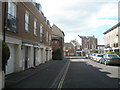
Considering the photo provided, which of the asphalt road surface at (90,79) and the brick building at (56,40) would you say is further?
the brick building at (56,40)

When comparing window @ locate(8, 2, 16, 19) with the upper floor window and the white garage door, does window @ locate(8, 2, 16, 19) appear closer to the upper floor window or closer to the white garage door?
the upper floor window

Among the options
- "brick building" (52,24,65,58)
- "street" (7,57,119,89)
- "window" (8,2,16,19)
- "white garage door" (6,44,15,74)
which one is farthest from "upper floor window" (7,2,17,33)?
"brick building" (52,24,65,58)

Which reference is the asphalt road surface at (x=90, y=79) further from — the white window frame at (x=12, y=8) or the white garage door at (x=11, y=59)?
the white window frame at (x=12, y=8)

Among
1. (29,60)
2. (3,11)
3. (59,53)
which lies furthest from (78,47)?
(3,11)

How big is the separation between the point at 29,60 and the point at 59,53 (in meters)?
24.6

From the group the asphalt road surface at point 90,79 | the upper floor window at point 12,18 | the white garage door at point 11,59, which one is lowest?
the asphalt road surface at point 90,79

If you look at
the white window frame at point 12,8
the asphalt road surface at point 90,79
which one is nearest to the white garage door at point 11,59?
the white window frame at point 12,8

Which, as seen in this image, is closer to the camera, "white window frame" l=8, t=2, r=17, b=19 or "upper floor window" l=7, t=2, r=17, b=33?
"upper floor window" l=7, t=2, r=17, b=33

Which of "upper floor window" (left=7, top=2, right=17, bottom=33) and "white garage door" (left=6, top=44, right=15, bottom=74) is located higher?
"upper floor window" (left=7, top=2, right=17, bottom=33)

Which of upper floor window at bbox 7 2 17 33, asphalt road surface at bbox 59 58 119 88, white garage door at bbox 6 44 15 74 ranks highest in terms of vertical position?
upper floor window at bbox 7 2 17 33

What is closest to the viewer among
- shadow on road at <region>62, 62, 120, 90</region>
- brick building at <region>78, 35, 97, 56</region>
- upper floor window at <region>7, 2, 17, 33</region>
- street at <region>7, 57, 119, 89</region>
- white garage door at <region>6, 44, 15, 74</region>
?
shadow on road at <region>62, 62, 120, 90</region>

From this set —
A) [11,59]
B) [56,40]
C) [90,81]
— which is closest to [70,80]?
[90,81]

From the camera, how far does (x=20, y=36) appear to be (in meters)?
15.4

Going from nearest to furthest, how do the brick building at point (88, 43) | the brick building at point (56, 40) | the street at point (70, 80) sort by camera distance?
the street at point (70, 80) < the brick building at point (56, 40) < the brick building at point (88, 43)
